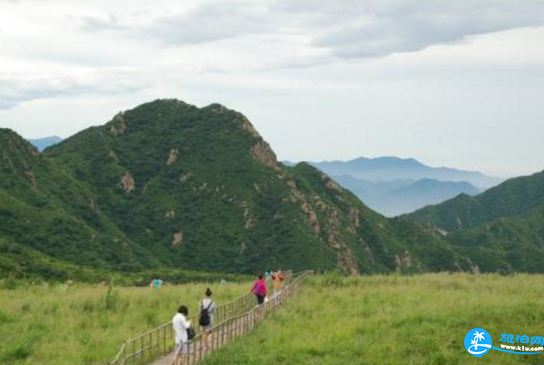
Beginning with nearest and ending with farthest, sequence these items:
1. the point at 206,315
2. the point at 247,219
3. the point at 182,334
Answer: the point at 182,334 < the point at 206,315 < the point at 247,219

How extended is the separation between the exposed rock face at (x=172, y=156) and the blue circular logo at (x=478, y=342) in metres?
114

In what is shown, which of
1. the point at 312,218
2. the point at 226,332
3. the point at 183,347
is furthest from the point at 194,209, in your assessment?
the point at 183,347

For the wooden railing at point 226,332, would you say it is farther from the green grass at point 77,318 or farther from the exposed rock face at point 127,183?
the exposed rock face at point 127,183

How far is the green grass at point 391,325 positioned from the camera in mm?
20844

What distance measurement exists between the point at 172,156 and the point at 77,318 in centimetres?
10889

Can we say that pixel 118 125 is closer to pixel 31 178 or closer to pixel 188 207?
pixel 188 207

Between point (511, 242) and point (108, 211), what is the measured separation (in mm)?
100467

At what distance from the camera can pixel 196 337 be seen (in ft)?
61.5

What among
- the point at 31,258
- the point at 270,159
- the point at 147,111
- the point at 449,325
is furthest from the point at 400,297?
the point at 147,111

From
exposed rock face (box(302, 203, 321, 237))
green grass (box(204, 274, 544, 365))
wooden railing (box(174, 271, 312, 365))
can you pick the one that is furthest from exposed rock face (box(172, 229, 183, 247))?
wooden railing (box(174, 271, 312, 365))

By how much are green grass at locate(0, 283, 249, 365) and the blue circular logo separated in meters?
12.1

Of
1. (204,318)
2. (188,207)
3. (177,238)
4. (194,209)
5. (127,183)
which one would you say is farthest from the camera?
(127,183)

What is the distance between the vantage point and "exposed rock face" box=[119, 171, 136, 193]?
12563 cm

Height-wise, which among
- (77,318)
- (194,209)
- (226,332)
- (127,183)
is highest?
(127,183)
